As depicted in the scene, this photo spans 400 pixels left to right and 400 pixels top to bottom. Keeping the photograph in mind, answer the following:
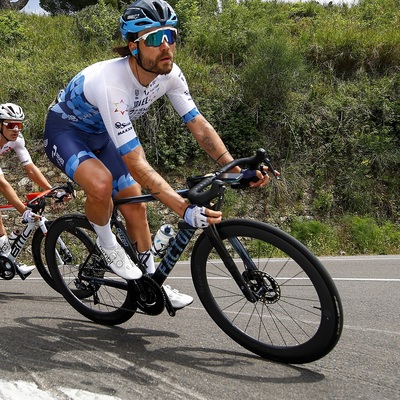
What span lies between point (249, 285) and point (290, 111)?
13.3 m

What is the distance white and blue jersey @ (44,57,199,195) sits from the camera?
11.1 feet

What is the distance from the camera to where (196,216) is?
9.77 feet

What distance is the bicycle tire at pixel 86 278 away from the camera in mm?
3947

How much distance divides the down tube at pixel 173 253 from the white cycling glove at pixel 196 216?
420 mm

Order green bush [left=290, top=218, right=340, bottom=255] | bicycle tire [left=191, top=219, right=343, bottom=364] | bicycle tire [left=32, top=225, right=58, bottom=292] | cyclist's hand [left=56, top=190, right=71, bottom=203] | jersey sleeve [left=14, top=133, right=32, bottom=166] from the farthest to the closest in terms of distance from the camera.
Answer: green bush [left=290, top=218, right=340, bottom=255], jersey sleeve [left=14, top=133, right=32, bottom=166], cyclist's hand [left=56, top=190, right=71, bottom=203], bicycle tire [left=32, top=225, right=58, bottom=292], bicycle tire [left=191, top=219, right=343, bottom=364]

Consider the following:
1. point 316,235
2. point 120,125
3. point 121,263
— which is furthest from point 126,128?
point 316,235

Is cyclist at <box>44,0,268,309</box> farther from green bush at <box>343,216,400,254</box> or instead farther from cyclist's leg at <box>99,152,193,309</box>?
green bush at <box>343,216,400,254</box>

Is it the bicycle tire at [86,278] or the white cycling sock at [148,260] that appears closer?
the white cycling sock at [148,260]

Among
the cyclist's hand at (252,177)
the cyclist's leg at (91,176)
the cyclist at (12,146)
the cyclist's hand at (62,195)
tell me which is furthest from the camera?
the cyclist at (12,146)

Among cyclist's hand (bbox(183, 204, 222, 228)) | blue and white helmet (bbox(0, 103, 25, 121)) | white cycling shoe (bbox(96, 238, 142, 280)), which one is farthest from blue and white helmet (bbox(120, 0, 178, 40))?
blue and white helmet (bbox(0, 103, 25, 121))

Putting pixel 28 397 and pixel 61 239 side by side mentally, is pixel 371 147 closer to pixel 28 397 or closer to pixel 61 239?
pixel 61 239

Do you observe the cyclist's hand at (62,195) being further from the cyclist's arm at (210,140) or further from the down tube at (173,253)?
the down tube at (173,253)

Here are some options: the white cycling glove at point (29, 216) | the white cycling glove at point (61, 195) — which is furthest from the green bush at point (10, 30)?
the white cycling glove at point (61, 195)

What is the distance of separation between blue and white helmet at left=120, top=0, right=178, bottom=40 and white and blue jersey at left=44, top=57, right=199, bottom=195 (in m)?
0.26
